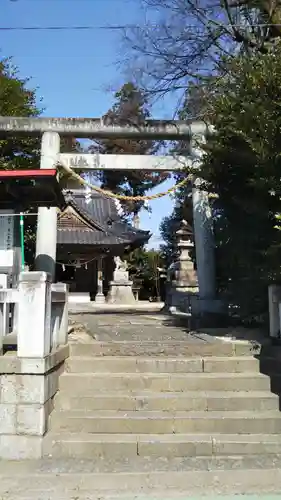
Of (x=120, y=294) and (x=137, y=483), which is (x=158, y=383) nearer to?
(x=137, y=483)

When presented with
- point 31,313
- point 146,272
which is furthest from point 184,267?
point 146,272

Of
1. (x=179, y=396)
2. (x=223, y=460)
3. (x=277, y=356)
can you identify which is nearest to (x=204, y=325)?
(x=277, y=356)

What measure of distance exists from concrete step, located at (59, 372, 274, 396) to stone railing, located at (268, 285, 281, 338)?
2.79 feet

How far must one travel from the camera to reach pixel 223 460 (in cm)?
477

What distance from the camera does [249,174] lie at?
24.0ft

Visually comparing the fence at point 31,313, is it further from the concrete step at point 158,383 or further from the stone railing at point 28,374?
the concrete step at point 158,383

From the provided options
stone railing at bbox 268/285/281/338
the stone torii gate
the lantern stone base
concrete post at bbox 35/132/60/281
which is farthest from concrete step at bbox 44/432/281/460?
the lantern stone base

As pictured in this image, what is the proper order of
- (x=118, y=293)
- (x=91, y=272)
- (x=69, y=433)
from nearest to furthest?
(x=69, y=433) → (x=118, y=293) → (x=91, y=272)

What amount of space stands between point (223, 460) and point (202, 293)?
5.85m

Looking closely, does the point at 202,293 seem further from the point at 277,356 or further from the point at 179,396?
the point at 179,396

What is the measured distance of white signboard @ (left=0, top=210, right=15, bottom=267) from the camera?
318 inches

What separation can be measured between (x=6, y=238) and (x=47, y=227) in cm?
262

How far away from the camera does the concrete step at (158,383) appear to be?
574 cm

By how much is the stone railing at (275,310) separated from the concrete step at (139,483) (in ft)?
7.33
